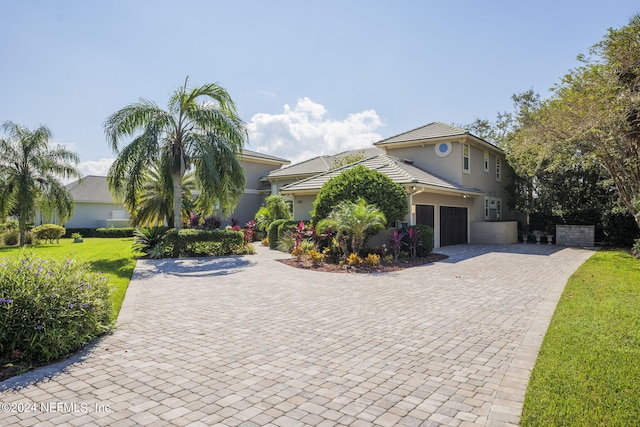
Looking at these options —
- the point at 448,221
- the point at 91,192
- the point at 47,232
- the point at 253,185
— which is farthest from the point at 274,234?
the point at 91,192

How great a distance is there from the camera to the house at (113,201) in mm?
30031

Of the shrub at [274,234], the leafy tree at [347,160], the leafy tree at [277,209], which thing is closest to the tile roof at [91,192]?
the leafy tree at [277,209]

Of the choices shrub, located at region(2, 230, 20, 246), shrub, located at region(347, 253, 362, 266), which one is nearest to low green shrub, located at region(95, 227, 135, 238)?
shrub, located at region(2, 230, 20, 246)

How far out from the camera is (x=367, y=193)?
14.9m

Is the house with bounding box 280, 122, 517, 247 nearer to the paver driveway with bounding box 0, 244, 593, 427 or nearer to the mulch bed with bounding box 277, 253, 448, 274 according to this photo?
the mulch bed with bounding box 277, 253, 448, 274

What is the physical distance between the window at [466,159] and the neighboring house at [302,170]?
23.8ft

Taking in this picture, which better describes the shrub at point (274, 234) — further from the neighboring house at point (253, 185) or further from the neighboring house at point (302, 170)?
the neighboring house at point (253, 185)

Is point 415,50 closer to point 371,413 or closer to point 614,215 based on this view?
point 371,413

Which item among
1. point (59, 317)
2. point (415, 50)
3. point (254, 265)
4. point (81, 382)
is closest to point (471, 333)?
point (81, 382)

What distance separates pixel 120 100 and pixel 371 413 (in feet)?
53.5

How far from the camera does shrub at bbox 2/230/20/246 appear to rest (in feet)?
79.3

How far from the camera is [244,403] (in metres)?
3.71

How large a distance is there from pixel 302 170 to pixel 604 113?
18631mm

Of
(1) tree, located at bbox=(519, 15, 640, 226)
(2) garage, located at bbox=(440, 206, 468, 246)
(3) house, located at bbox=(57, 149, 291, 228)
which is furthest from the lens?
(3) house, located at bbox=(57, 149, 291, 228)
